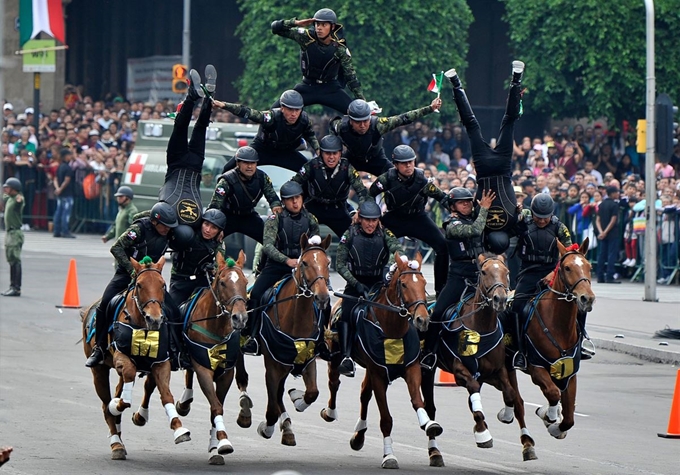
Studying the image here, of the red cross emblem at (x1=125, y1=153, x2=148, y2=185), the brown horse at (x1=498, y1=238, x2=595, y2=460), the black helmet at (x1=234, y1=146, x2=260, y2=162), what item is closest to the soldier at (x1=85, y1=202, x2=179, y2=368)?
the black helmet at (x1=234, y1=146, x2=260, y2=162)

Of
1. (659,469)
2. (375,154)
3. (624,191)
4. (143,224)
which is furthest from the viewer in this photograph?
(624,191)

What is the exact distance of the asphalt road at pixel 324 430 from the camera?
1255cm

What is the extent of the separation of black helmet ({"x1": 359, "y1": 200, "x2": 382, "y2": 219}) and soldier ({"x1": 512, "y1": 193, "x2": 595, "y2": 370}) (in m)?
1.52

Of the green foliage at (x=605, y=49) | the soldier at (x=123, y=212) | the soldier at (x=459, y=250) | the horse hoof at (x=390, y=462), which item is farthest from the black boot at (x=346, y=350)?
the green foliage at (x=605, y=49)

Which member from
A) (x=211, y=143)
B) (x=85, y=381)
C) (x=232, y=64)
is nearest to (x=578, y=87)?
(x=211, y=143)

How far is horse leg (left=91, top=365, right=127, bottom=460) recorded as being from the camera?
12.7 meters

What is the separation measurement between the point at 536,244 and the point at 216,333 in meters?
3.26

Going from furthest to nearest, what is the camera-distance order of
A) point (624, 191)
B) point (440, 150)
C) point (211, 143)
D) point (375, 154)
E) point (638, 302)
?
1. point (440, 150)
2. point (211, 143)
3. point (624, 191)
4. point (638, 302)
5. point (375, 154)

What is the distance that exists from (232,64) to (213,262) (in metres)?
32.0

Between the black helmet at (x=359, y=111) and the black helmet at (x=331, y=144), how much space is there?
27 cm

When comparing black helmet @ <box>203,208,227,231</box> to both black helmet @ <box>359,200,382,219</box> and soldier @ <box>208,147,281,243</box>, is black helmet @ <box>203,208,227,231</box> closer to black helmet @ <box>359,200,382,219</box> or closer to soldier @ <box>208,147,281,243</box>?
soldier @ <box>208,147,281,243</box>

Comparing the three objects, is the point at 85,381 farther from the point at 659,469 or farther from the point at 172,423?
the point at 659,469

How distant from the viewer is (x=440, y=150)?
105ft

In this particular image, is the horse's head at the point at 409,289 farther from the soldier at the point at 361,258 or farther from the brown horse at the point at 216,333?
the brown horse at the point at 216,333
